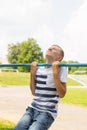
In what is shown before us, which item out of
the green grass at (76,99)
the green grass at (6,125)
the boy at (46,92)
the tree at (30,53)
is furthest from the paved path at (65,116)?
the tree at (30,53)

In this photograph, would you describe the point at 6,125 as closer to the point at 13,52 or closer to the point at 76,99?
the point at 76,99

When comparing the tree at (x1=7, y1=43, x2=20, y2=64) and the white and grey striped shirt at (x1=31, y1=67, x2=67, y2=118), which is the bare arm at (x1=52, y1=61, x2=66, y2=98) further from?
the tree at (x1=7, y1=43, x2=20, y2=64)

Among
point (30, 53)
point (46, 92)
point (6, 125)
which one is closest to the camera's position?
point (46, 92)

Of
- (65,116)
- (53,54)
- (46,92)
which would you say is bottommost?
(65,116)

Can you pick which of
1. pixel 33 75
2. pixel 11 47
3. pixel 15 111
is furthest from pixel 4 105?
pixel 11 47

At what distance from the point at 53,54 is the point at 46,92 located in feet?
1.34

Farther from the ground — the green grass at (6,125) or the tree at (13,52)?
the tree at (13,52)

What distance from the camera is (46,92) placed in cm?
513

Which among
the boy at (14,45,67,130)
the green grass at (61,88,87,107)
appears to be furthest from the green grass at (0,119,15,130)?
the green grass at (61,88,87,107)

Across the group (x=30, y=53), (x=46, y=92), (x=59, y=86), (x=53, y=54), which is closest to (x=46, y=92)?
(x=46, y=92)

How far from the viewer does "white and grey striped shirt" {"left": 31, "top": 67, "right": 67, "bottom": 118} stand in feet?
16.6

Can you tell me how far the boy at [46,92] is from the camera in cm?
499

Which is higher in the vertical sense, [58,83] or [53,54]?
[53,54]

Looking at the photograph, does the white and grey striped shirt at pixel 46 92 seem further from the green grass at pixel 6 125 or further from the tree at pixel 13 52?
the tree at pixel 13 52
